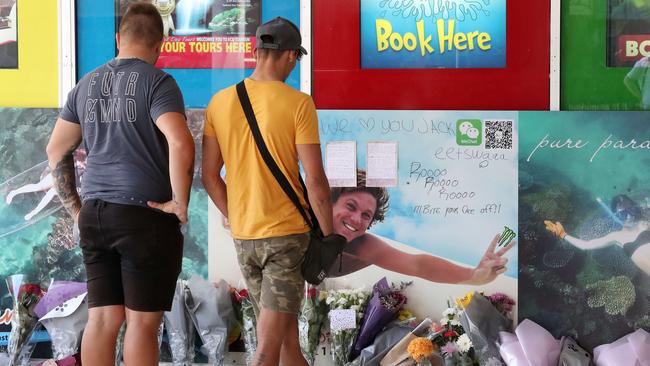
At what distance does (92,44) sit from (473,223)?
2581mm

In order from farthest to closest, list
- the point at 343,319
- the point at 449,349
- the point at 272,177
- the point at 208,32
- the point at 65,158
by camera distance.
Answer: the point at 208,32
the point at 343,319
the point at 449,349
the point at 65,158
the point at 272,177

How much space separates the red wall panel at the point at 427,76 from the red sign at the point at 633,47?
42cm

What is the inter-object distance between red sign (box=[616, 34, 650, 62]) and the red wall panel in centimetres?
42

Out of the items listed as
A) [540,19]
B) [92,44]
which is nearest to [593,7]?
[540,19]

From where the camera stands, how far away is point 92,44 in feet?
18.0

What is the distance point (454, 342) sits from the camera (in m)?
4.98

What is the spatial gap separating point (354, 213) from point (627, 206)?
1.57 metres

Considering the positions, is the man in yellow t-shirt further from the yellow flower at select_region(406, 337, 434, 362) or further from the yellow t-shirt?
the yellow flower at select_region(406, 337, 434, 362)

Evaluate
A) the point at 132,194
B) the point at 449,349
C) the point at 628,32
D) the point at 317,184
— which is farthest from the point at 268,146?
the point at 628,32

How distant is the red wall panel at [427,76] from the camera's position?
5.14 meters

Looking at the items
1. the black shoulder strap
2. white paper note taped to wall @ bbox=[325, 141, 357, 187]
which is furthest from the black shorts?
white paper note taped to wall @ bbox=[325, 141, 357, 187]

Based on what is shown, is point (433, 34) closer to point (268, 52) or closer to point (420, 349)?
point (268, 52)

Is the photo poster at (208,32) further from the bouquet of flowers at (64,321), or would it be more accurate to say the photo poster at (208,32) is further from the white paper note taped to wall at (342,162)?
the bouquet of flowers at (64,321)

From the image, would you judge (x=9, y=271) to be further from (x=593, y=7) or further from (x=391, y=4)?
(x=593, y=7)
